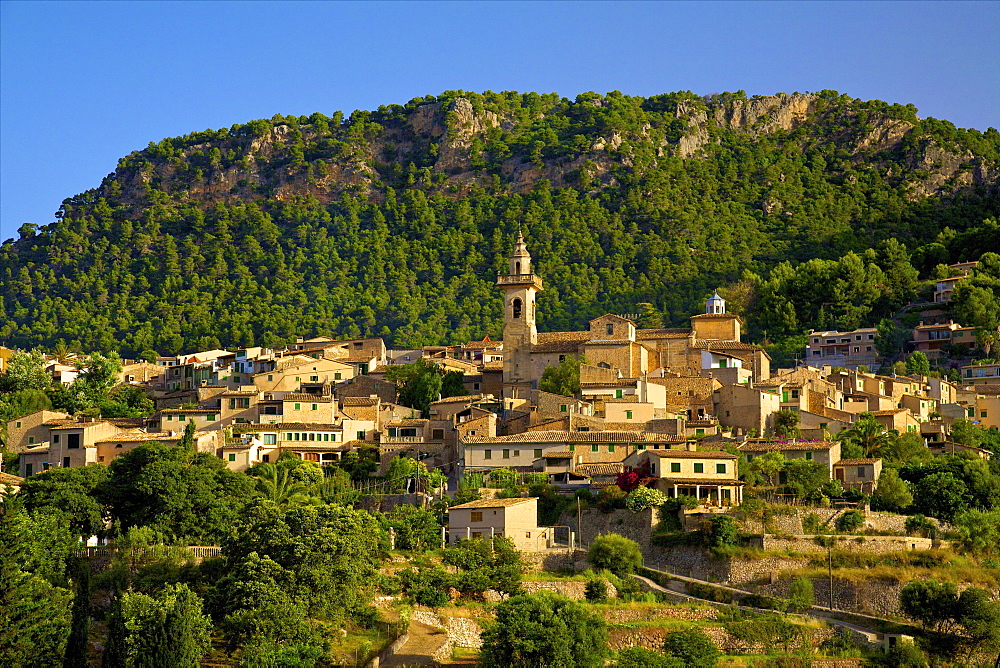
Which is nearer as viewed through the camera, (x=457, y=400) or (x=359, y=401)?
(x=457, y=400)

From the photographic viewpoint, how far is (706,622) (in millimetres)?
49844

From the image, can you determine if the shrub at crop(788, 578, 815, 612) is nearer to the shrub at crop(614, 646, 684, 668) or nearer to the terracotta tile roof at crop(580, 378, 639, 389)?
the shrub at crop(614, 646, 684, 668)

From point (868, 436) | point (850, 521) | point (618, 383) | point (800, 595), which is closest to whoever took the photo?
point (800, 595)

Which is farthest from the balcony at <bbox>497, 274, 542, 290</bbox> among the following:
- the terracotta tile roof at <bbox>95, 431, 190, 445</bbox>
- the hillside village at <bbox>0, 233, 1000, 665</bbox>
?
the terracotta tile roof at <bbox>95, 431, 190, 445</bbox>

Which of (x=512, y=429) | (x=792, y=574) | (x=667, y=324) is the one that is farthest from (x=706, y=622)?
(x=667, y=324)

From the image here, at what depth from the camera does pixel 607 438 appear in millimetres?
61844

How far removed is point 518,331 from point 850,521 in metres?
26.9

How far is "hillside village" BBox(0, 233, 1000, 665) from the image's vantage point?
54531 millimetres

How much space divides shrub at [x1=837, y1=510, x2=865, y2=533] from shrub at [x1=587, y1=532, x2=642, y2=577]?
24.6ft

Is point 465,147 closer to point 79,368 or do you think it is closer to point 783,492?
point 79,368

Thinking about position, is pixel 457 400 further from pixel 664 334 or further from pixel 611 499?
pixel 611 499

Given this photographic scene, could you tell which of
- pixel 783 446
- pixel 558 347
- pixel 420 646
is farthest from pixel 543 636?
pixel 558 347

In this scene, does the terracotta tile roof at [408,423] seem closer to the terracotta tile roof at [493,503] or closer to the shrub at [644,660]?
the terracotta tile roof at [493,503]

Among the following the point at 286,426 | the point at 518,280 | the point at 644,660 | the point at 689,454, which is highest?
the point at 518,280
